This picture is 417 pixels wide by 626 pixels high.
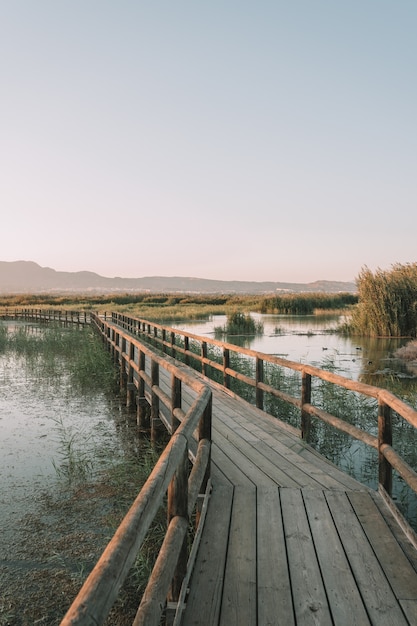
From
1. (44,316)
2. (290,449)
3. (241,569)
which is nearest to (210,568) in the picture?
(241,569)

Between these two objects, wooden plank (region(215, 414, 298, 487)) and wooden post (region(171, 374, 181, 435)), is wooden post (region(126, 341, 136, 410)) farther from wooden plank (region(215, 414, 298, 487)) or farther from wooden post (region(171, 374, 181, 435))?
wooden post (region(171, 374, 181, 435))

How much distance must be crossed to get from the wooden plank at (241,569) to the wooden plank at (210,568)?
0.04 meters

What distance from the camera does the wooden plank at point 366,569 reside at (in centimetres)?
261

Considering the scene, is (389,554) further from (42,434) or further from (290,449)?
(42,434)

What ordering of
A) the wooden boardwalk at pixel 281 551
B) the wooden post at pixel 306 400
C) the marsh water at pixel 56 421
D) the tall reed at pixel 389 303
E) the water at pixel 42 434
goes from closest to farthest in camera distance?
the wooden boardwalk at pixel 281 551 → the wooden post at pixel 306 400 → the water at pixel 42 434 → the marsh water at pixel 56 421 → the tall reed at pixel 389 303

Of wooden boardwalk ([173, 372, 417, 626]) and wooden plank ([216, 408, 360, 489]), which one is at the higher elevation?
wooden boardwalk ([173, 372, 417, 626])

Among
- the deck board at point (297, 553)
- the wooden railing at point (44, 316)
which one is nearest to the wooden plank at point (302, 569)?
the deck board at point (297, 553)

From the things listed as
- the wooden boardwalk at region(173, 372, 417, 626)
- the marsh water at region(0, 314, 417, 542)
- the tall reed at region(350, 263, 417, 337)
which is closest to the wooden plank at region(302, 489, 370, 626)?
the wooden boardwalk at region(173, 372, 417, 626)

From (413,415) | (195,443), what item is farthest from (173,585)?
(195,443)

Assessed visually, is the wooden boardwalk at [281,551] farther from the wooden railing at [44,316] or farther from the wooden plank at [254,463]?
the wooden railing at [44,316]

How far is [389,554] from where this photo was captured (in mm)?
3246

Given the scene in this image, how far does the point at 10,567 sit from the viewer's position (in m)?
4.35

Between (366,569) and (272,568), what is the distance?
0.56 metres

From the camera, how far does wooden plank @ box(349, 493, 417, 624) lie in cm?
278
